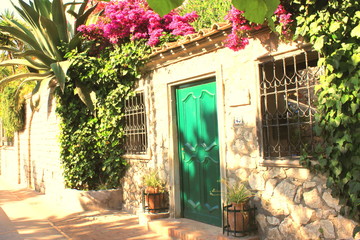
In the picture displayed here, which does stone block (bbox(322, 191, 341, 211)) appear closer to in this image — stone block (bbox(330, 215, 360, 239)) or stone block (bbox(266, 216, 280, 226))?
stone block (bbox(330, 215, 360, 239))

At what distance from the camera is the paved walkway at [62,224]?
645 centimetres

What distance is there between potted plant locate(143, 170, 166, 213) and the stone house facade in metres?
0.17

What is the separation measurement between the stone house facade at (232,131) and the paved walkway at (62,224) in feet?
2.10

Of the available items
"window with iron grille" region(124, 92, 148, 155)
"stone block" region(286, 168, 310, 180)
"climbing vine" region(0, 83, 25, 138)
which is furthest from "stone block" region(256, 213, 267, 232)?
"climbing vine" region(0, 83, 25, 138)

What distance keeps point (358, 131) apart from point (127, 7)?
534 centimetres

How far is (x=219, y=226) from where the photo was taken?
5.89m

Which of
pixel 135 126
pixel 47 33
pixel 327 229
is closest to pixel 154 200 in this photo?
pixel 135 126

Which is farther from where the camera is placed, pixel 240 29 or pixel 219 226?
pixel 219 226

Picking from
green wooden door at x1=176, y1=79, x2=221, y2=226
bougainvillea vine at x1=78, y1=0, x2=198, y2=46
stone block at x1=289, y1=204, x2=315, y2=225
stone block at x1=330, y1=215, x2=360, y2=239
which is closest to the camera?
stone block at x1=330, y1=215, x2=360, y2=239

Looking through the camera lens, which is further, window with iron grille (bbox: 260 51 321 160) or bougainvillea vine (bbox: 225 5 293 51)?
window with iron grille (bbox: 260 51 321 160)

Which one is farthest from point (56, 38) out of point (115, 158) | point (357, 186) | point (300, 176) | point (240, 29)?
point (357, 186)

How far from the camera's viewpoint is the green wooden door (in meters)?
6.05

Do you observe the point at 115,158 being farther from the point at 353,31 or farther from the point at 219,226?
the point at 353,31

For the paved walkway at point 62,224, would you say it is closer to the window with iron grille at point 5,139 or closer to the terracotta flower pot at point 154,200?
the terracotta flower pot at point 154,200
